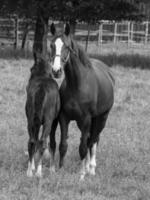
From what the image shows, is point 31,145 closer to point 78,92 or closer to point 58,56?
point 78,92

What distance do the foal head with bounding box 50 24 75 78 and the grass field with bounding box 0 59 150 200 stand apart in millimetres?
1569

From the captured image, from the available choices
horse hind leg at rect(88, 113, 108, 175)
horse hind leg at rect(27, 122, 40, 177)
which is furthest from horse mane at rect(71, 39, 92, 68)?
horse hind leg at rect(27, 122, 40, 177)

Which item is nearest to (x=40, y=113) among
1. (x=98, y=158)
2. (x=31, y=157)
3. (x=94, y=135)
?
(x=31, y=157)

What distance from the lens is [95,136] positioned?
9.23 meters

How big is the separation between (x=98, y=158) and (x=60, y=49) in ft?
8.27

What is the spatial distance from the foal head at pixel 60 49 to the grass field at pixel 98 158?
61.8 inches

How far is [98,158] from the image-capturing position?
961cm

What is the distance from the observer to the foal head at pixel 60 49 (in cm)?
773

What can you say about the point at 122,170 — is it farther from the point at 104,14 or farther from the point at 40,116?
the point at 104,14

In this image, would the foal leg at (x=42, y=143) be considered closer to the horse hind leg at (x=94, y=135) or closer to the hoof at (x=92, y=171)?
the hoof at (x=92, y=171)

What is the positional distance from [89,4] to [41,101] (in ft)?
58.9

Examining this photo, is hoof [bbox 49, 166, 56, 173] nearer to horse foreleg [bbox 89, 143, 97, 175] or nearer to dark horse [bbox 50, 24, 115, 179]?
dark horse [bbox 50, 24, 115, 179]

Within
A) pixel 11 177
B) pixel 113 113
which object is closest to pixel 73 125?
pixel 113 113

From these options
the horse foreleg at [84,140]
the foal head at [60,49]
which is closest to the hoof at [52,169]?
the horse foreleg at [84,140]
